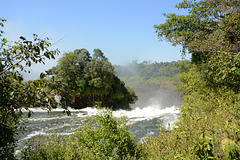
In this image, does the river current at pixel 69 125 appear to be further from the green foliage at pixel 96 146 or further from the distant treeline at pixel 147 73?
the distant treeline at pixel 147 73

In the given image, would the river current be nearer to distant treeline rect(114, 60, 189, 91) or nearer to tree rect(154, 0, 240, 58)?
tree rect(154, 0, 240, 58)

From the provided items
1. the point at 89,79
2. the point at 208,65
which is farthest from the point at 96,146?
the point at 89,79

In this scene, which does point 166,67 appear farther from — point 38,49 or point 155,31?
point 38,49

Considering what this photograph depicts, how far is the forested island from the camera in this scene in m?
2.65

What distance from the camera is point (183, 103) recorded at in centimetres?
860

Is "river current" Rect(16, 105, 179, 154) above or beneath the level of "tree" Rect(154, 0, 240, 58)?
beneath

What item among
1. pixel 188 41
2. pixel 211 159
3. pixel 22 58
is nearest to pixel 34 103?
pixel 22 58

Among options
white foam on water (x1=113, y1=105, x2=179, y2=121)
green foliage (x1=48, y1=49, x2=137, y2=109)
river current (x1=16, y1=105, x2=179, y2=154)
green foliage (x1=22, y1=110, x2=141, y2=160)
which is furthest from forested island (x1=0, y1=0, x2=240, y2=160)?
green foliage (x1=48, y1=49, x2=137, y2=109)

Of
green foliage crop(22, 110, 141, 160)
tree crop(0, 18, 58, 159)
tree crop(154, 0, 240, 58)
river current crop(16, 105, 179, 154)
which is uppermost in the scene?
tree crop(154, 0, 240, 58)

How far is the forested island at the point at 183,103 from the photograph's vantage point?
8.70 ft

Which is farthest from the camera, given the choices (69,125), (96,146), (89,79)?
(89,79)

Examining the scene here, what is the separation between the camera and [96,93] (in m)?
27.9

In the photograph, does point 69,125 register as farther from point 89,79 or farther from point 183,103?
point 89,79

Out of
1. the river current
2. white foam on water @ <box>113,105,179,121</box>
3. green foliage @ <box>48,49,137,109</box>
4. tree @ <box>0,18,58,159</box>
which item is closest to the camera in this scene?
tree @ <box>0,18,58,159</box>
